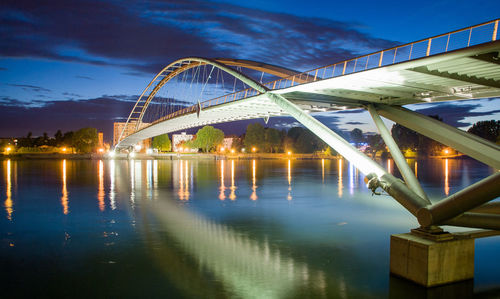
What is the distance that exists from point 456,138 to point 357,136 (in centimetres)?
18393

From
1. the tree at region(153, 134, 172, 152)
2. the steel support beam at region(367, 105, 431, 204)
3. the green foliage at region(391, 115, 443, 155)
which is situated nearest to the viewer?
the steel support beam at region(367, 105, 431, 204)

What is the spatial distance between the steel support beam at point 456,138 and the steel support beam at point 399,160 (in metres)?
0.72

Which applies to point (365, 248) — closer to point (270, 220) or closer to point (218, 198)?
point (270, 220)

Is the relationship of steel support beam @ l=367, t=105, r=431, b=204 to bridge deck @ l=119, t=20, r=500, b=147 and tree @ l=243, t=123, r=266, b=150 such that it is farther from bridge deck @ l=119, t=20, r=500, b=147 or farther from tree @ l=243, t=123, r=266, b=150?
tree @ l=243, t=123, r=266, b=150

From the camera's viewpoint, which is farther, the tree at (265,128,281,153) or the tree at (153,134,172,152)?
the tree at (153,134,172,152)

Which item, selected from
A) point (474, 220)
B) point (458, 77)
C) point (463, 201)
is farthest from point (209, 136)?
point (463, 201)

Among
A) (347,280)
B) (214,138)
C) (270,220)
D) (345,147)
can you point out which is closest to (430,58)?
(345,147)

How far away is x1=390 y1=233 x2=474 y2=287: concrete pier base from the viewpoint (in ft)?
25.8

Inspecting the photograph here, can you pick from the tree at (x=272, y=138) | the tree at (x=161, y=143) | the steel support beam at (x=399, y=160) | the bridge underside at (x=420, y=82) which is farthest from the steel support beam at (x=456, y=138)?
the tree at (x=161, y=143)

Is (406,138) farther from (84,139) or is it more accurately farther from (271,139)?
(84,139)

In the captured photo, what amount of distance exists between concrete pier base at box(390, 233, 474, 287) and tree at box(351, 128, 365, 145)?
186 m

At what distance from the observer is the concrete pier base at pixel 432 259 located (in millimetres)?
7859

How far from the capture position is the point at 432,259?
25.9ft

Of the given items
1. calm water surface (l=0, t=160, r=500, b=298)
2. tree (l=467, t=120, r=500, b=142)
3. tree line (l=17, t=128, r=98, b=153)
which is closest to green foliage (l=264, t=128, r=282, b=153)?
tree line (l=17, t=128, r=98, b=153)
